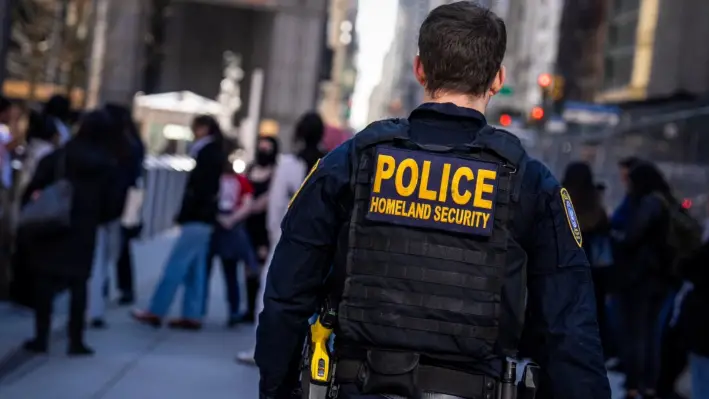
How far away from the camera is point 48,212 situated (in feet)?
30.3

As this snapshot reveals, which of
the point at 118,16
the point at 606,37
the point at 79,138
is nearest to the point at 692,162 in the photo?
the point at 79,138

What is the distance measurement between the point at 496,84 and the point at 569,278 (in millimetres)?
569

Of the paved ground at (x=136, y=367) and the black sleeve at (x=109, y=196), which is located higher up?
the black sleeve at (x=109, y=196)

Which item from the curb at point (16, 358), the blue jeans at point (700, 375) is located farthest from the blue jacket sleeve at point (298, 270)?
the curb at point (16, 358)

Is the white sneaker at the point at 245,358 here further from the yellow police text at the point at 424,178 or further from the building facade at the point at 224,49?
the building facade at the point at 224,49

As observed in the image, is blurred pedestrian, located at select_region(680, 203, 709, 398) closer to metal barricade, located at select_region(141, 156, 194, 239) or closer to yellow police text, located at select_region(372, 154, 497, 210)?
yellow police text, located at select_region(372, 154, 497, 210)

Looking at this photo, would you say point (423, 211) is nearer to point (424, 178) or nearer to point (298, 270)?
point (424, 178)

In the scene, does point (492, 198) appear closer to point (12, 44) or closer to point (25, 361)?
point (25, 361)

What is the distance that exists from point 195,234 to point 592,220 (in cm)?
396

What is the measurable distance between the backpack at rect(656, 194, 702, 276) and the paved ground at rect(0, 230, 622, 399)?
175cm

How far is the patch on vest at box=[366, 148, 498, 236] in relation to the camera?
342cm

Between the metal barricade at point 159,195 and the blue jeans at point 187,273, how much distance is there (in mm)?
7933

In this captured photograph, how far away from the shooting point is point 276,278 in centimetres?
343

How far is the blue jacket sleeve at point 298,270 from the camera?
135 inches
